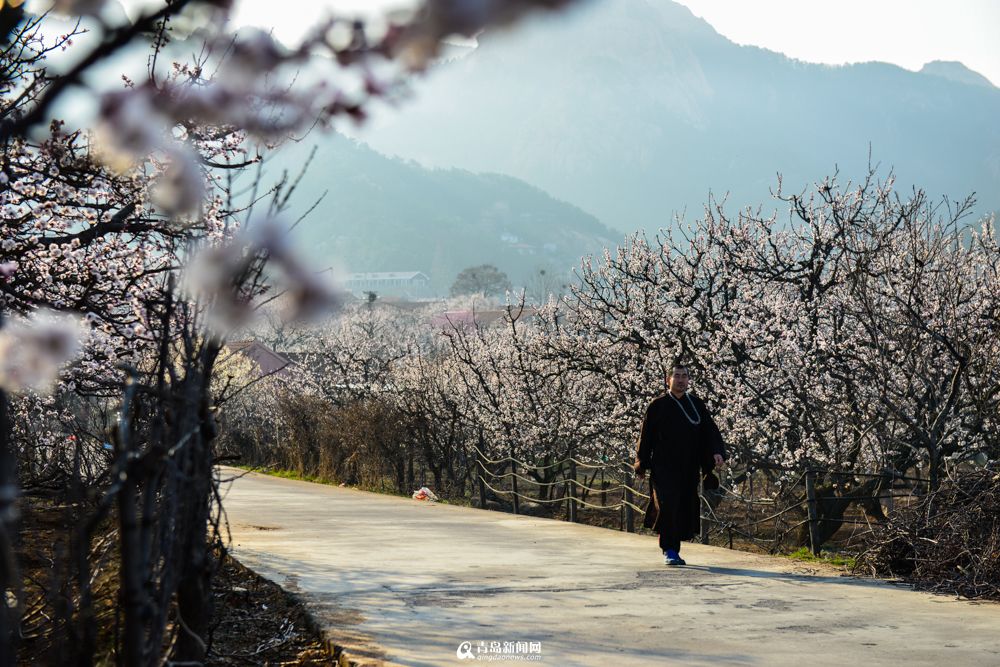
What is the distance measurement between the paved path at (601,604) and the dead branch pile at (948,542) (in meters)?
0.35

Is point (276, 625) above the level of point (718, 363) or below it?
below

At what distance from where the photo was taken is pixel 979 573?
8023 mm

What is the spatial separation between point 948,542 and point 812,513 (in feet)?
7.37

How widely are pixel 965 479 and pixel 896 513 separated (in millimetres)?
748

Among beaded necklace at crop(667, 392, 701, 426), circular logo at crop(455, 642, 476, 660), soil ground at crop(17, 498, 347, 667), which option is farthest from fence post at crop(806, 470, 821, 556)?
circular logo at crop(455, 642, 476, 660)

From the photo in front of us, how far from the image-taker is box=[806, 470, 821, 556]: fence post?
10641 millimetres

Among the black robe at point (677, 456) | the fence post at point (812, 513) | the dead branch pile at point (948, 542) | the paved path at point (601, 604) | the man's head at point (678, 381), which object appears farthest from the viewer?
the fence post at point (812, 513)

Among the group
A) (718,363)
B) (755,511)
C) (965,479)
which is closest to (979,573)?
(965,479)

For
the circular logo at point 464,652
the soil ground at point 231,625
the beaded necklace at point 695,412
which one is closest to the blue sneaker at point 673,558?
the beaded necklace at point 695,412

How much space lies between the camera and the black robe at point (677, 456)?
32.9 ft

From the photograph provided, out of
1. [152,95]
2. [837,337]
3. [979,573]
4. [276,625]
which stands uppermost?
[837,337]

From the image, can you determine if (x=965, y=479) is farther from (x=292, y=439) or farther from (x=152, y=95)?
(x=292, y=439)

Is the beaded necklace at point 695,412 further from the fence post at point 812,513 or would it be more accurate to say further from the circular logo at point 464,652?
the circular logo at point 464,652

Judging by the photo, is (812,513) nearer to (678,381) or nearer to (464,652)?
(678,381)
